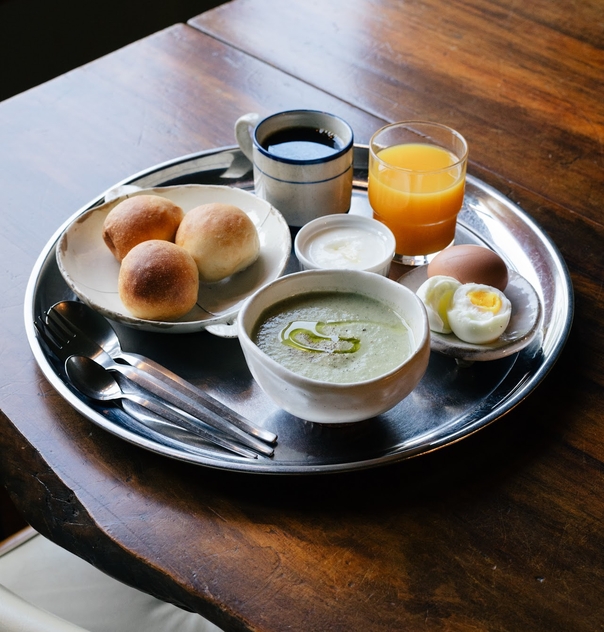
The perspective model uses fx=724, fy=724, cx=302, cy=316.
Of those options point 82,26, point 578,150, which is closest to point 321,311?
point 578,150

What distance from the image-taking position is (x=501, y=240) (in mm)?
1144

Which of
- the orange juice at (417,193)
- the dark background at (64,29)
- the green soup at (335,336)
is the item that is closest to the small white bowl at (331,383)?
the green soup at (335,336)

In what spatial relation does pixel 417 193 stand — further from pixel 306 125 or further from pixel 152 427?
pixel 152 427

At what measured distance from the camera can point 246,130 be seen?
120cm

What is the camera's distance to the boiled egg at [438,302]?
2.93 feet

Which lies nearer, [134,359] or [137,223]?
[134,359]

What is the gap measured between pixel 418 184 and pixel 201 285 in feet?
1.15

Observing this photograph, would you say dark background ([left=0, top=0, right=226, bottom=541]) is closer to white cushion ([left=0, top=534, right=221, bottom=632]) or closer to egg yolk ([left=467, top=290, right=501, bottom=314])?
white cushion ([left=0, top=534, right=221, bottom=632])

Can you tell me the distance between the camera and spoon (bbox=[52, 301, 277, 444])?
2.75ft

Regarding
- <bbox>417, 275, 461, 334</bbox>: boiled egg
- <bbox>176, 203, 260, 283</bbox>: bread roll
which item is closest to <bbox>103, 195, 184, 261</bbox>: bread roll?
<bbox>176, 203, 260, 283</bbox>: bread roll

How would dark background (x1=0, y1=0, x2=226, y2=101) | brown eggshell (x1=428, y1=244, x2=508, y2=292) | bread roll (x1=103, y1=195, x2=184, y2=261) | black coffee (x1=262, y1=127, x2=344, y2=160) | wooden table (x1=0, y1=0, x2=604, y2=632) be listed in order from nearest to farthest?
1. wooden table (x1=0, y1=0, x2=604, y2=632)
2. brown eggshell (x1=428, y1=244, x2=508, y2=292)
3. bread roll (x1=103, y1=195, x2=184, y2=261)
4. black coffee (x1=262, y1=127, x2=344, y2=160)
5. dark background (x1=0, y1=0, x2=226, y2=101)

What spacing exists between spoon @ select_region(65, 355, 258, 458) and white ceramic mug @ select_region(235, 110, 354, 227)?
41cm

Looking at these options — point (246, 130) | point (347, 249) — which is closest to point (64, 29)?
point (246, 130)

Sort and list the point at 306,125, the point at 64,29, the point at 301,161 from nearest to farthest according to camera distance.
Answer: the point at 301,161 < the point at 306,125 < the point at 64,29
